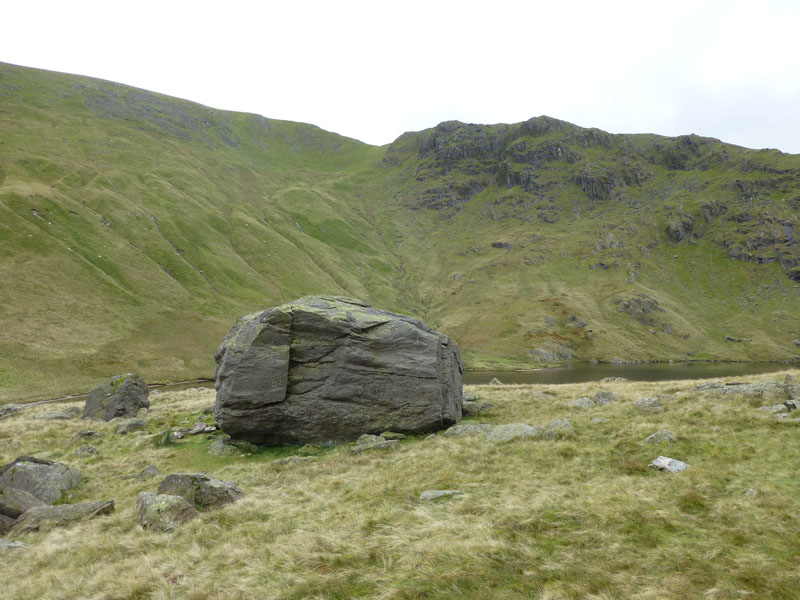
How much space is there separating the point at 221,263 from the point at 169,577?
456 feet

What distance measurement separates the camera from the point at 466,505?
12.0 meters

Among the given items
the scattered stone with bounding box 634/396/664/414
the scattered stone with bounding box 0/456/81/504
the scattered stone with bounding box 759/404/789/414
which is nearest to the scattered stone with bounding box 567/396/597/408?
the scattered stone with bounding box 634/396/664/414

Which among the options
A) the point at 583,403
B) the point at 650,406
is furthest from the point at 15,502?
the point at 650,406

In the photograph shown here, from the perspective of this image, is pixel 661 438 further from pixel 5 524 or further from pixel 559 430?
pixel 5 524

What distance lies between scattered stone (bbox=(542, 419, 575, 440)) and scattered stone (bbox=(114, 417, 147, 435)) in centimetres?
2884

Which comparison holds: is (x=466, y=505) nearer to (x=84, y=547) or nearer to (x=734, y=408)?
(x=84, y=547)

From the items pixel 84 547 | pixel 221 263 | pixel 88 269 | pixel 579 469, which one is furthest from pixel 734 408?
pixel 221 263

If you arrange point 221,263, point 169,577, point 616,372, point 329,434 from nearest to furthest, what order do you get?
point 169,577 → point 329,434 → point 616,372 → point 221,263

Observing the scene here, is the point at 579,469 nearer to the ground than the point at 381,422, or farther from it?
farther from it

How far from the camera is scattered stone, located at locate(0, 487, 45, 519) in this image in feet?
53.0

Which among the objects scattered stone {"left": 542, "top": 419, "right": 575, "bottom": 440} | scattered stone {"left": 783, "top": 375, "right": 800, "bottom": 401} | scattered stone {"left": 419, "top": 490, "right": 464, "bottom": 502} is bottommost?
scattered stone {"left": 542, "top": 419, "right": 575, "bottom": 440}

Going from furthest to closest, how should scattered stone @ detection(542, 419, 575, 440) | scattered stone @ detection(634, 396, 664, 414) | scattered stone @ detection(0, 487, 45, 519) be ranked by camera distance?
scattered stone @ detection(634, 396, 664, 414) → scattered stone @ detection(542, 419, 575, 440) → scattered stone @ detection(0, 487, 45, 519)

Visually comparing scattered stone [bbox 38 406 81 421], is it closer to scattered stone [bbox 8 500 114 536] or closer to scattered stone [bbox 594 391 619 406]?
scattered stone [bbox 8 500 114 536]

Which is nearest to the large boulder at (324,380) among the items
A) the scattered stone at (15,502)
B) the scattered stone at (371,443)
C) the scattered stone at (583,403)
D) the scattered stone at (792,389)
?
the scattered stone at (371,443)
